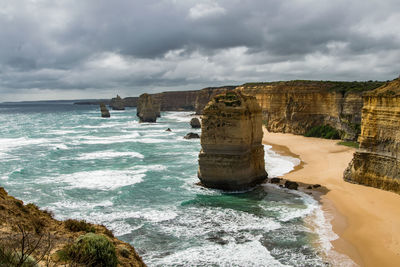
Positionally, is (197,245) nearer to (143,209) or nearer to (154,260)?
(154,260)

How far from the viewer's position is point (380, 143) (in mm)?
21641

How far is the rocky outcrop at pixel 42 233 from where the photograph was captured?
7.49 m

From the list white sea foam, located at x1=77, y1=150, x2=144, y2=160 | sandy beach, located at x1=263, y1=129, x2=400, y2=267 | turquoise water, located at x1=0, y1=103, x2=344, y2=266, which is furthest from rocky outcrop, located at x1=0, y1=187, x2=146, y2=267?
white sea foam, located at x1=77, y1=150, x2=144, y2=160

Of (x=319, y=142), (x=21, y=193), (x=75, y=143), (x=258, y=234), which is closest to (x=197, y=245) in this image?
(x=258, y=234)

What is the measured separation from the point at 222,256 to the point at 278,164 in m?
19.8

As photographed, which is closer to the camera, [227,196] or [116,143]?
[227,196]

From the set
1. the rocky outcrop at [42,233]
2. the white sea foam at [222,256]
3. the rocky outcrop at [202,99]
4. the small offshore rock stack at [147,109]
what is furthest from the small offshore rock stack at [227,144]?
the rocky outcrop at [202,99]

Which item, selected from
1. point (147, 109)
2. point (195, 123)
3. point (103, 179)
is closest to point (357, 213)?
point (103, 179)

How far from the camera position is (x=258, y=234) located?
15.7 meters

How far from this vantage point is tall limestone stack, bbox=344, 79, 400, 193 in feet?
67.4

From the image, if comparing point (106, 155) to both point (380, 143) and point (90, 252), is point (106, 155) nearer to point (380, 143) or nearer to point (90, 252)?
point (380, 143)

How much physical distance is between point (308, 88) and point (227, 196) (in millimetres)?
38035

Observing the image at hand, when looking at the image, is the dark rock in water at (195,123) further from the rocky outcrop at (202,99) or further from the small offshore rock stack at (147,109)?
the rocky outcrop at (202,99)

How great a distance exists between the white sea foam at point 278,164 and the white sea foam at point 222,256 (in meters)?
13.7
